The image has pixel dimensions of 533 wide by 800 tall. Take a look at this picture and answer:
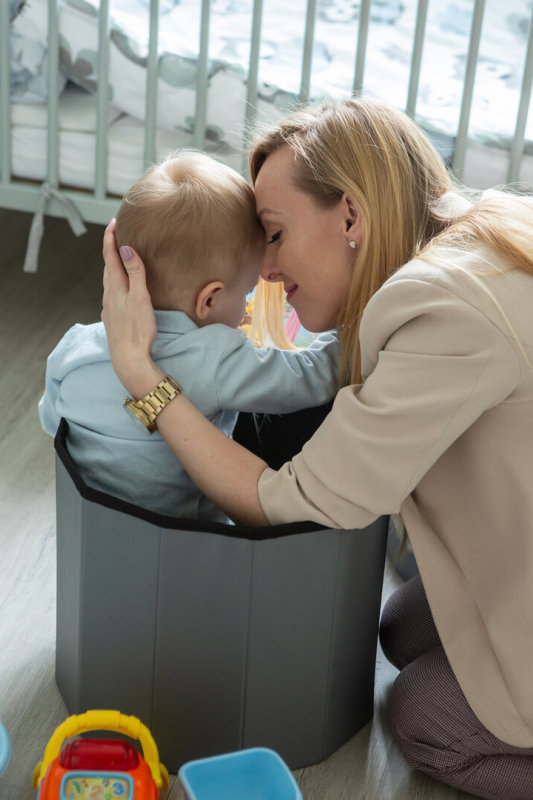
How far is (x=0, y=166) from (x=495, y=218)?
1.52m

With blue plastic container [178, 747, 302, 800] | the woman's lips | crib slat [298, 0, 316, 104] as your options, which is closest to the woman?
the woman's lips

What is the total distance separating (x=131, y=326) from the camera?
1146 millimetres

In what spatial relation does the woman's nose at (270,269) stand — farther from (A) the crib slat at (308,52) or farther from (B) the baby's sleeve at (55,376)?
(A) the crib slat at (308,52)

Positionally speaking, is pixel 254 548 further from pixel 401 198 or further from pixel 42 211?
pixel 42 211

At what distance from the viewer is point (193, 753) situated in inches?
48.1

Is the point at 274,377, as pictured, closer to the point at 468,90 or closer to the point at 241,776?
the point at 241,776

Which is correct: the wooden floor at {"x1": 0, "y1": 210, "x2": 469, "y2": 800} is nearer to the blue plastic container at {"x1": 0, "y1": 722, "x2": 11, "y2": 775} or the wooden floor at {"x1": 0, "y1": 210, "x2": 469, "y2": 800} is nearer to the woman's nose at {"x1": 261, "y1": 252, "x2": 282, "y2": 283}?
the blue plastic container at {"x1": 0, "y1": 722, "x2": 11, "y2": 775}

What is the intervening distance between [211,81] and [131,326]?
1.16 meters

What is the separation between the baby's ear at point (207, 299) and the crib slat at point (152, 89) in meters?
1.02

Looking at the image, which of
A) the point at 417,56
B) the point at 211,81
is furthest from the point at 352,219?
the point at 211,81

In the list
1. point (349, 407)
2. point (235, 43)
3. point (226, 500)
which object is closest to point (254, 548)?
point (226, 500)

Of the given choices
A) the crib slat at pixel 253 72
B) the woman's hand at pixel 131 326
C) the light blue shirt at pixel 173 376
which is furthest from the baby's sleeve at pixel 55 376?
the crib slat at pixel 253 72

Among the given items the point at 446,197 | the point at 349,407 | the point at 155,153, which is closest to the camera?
the point at 349,407

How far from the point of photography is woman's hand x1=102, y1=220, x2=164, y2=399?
3.71 feet
